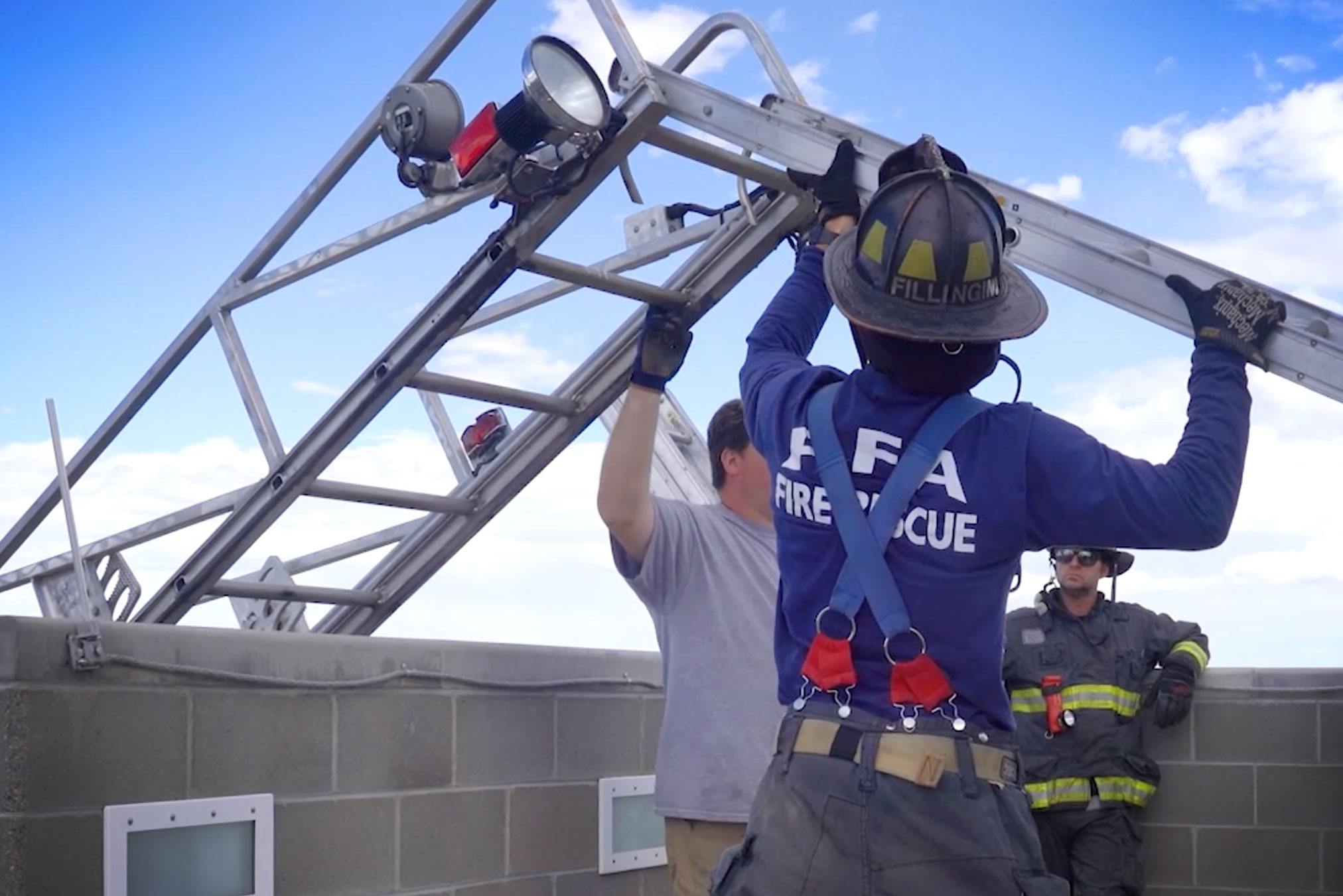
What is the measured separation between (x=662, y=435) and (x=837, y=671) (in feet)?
13.3

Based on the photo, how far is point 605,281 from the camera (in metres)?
5.31

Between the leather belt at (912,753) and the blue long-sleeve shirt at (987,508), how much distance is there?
54mm

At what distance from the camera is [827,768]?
241 centimetres

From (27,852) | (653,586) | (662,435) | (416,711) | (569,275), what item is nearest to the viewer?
(27,852)

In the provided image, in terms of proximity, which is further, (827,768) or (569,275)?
(569,275)

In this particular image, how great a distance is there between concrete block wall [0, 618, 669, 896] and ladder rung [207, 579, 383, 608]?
1.44m

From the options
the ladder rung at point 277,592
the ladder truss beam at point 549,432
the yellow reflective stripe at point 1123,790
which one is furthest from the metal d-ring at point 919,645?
the yellow reflective stripe at point 1123,790

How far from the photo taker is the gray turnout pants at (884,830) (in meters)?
2.31

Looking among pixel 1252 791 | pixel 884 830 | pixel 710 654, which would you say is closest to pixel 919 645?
pixel 884 830

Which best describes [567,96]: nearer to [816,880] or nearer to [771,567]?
[771,567]

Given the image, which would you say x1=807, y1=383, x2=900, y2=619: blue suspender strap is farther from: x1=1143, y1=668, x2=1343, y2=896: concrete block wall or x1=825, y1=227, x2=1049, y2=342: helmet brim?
x1=1143, y1=668, x2=1343, y2=896: concrete block wall

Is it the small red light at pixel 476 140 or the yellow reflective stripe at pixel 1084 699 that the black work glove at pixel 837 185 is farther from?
the yellow reflective stripe at pixel 1084 699

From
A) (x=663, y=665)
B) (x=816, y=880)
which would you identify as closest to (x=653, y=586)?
(x=663, y=665)

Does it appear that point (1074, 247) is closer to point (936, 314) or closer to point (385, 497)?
point (936, 314)
